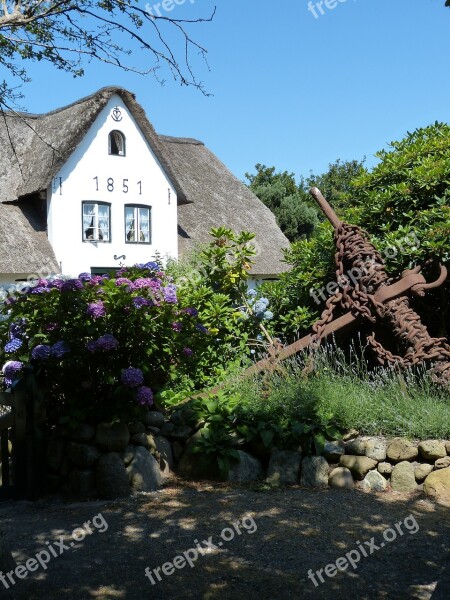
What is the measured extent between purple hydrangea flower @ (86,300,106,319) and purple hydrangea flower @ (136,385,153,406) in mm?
676

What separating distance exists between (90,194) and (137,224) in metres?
1.94

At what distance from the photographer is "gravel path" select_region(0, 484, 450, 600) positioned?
12.6 ft

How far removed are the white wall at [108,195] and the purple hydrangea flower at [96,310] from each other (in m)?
15.6

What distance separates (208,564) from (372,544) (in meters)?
1.06

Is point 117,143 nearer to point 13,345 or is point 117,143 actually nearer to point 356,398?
point 13,345

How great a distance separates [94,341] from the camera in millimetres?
5699

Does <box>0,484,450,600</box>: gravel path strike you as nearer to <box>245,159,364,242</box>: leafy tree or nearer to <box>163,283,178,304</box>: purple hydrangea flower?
<box>163,283,178,304</box>: purple hydrangea flower

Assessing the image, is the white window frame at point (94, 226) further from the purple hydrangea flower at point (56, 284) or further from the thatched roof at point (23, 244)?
the purple hydrangea flower at point (56, 284)

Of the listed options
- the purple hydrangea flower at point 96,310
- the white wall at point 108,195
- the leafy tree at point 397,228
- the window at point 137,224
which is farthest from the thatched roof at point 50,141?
the purple hydrangea flower at point 96,310

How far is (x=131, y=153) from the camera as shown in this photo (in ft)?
77.7

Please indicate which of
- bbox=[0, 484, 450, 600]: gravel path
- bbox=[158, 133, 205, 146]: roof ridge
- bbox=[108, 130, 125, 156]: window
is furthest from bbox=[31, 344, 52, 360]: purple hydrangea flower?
bbox=[158, 133, 205, 146]: roof ridge

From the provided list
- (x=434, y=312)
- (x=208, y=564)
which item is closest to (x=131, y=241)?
(x=434, y=312)

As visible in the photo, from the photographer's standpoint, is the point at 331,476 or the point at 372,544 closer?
the point at 372,544

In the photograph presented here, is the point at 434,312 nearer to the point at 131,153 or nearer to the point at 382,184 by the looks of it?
the point at 382,184
